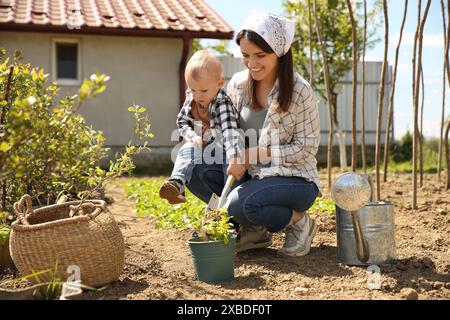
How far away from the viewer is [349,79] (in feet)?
39.3

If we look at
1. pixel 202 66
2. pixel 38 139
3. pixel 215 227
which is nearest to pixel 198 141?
pixel 202 66

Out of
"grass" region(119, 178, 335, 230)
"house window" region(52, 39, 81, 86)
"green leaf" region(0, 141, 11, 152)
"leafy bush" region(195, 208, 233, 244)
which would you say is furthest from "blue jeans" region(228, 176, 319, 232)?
"house window" region(52, 39, 81, 86)

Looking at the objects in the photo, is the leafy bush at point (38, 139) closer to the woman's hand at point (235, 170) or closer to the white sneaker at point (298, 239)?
the woman's hand at point (235, 170)

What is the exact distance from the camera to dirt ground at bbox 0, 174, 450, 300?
8.38 feet

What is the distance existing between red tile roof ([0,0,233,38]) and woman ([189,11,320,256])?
6.67 m

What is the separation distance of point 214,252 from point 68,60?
8.01 m

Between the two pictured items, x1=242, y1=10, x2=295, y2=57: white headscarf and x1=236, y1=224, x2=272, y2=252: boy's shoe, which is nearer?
x1=242, y1=10, x2=295, y2=57: white headscarf

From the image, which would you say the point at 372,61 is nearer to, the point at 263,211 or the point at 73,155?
the point at 263,211

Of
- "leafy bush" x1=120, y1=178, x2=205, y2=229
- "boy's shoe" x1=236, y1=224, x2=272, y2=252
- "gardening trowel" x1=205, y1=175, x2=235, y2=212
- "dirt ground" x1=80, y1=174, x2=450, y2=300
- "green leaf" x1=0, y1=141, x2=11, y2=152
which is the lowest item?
"leafy bush" x1=120, y1=178, x2=205, y2=229

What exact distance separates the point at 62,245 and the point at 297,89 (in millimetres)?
1465

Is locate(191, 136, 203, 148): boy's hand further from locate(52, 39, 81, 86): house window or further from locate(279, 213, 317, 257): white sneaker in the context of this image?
locate(52, 39, 81, 86): house window

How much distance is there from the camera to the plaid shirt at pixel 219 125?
10.5 ft

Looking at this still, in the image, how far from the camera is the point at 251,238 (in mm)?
3436

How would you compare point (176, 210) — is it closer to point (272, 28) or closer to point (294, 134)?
point (294, 134)
